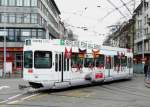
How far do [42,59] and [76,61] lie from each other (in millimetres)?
3510

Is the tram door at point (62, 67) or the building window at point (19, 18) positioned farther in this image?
the building window at point (19, 18)

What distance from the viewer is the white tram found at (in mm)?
21391

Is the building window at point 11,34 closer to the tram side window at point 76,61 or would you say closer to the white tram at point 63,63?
the white tram at point 63,63

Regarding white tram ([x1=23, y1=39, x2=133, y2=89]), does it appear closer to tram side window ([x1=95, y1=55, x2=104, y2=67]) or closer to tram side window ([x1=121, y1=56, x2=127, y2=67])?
tram side window ([x1=95, y1=55, x2=104, y2=67])

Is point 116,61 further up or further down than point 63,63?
further up

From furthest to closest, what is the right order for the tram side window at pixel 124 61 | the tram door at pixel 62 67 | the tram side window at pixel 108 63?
1. the tram side window at pixel 124 61
2. the tram side window at pixel 108 63
3. the tram door at pixel 62 67

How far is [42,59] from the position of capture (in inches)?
846

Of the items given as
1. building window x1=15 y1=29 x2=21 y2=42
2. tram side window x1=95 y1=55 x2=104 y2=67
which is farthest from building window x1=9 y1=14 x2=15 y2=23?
tram side window x1=95 y1=55 x2=104 y2=67

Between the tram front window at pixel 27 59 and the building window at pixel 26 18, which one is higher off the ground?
the building window at pixel 26 18

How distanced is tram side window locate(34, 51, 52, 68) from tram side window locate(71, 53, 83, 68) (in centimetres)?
246

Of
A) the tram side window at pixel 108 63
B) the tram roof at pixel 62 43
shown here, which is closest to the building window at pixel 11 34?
the tram side window at pixel 108 63

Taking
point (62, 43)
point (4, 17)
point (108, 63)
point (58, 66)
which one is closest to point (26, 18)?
point (4, 17)

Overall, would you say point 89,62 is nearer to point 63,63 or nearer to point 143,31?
point 63,63

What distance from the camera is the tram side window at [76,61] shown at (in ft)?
78.4
